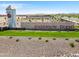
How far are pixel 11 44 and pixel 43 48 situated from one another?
3077 millimetres

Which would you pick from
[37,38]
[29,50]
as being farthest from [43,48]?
[37,38]

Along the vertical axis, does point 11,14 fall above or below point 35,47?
above

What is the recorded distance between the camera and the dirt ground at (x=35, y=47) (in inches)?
850

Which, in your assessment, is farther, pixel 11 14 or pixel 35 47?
pixel 11 14

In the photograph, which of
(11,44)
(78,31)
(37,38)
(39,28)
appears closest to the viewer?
(11,44)

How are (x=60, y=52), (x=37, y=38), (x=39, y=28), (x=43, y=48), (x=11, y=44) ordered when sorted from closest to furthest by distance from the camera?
1. (x=60, y=52)
2. (x=43, y=48)
3. (x=11, y=44)
4. (x=37, y=38)
5. (x=39, y=28)

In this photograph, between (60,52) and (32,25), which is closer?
(60,52)

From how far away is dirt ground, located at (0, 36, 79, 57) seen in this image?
21.6 m

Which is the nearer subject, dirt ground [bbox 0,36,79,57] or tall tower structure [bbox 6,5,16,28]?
dirt ground [bbox 0,36,79,57]

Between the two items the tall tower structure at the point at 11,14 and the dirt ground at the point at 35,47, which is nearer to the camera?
the dirt ground at the point at 35,47

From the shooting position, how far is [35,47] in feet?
80.1

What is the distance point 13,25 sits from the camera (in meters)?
37.8

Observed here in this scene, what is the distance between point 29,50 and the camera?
76.0ft

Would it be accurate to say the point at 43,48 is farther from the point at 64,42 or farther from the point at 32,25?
the point at 32,25
